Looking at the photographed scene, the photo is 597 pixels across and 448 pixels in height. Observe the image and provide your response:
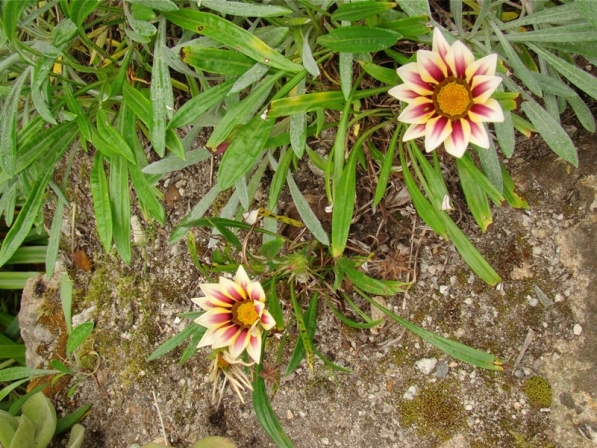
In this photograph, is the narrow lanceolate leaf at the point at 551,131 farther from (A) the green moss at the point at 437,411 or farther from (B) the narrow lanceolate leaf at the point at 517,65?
(A) the green moss at the point at 437,411

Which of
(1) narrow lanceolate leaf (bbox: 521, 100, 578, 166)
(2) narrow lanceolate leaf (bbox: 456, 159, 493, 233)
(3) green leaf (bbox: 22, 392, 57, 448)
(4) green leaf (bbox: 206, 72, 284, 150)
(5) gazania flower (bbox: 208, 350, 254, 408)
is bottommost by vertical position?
(3) green leaf (bbox: 22, 392, 57, 448)

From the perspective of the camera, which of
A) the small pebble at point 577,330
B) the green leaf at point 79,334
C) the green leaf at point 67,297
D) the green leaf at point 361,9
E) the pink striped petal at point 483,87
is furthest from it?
the green leaf at point 67,297

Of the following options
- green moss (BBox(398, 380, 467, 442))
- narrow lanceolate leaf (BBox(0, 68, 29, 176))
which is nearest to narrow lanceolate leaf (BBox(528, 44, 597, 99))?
green moss (BBox(398, 380, 467, 442))

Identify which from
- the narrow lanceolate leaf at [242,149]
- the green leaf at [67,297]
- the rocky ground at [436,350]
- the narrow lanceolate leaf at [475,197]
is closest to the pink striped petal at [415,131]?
the narrow lanceolate leaf at [475,197]

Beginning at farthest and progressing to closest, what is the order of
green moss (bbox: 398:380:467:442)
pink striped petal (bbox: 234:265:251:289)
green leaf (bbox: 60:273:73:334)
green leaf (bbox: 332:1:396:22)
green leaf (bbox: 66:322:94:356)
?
green leaf (bbox: 60:273:73:334) → green leaf (bbox: 66:322:94:356) → green moss (bbox: 398:380:467:442) → pink striped petal (bbox: 234:265:251:289) → green leaf (bbox: 332:1:396:22)

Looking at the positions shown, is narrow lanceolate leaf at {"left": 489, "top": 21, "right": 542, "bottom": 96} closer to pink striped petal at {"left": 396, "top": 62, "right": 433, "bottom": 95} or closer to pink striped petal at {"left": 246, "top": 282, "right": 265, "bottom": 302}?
pink striped petal at {"left": 396, "top": 62, "right": 433, "bottom": 95}

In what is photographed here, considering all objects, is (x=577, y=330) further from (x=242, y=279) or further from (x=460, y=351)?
(x=242, y=279)

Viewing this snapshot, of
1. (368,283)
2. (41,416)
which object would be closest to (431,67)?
(368,283)
